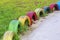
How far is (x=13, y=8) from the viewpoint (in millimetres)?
7777

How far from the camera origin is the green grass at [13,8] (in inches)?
241

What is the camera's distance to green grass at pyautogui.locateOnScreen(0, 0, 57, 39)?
6126 millimetres

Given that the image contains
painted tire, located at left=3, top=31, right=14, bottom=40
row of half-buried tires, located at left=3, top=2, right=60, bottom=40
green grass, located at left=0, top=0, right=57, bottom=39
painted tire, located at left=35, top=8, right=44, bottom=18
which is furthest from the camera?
painted tire, located at left=35, top=8, right=44, bottom=18

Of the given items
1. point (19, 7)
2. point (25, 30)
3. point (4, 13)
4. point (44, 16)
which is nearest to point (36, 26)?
point (25, 30)

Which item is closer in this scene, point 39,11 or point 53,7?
point 39,11

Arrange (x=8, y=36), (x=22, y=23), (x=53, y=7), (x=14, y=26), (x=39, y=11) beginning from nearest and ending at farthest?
(x=8, y=36) → (x=14, y=26) → (x=22, y=23) → (x=39, y=11) → (x=53, y=7)

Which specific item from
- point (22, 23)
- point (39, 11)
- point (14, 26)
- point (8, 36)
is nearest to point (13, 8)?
point (39, 11)

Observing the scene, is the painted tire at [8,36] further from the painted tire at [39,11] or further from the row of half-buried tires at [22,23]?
the painted tire at [39,11]

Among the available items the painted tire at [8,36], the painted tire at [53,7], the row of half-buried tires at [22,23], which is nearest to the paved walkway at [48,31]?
the row of half-buried tires at [22,23]

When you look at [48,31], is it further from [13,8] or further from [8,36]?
[13,8]

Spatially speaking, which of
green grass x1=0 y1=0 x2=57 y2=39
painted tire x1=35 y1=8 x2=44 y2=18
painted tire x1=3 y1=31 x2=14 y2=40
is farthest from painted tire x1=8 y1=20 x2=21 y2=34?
painted tire x1=35 y1=8 x2=44 y2=18

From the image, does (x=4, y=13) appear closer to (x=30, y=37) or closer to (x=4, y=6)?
(x=4, y=6)

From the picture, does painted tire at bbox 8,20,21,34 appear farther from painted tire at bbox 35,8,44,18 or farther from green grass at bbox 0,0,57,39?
painted tire at bbox 35,8,44,18

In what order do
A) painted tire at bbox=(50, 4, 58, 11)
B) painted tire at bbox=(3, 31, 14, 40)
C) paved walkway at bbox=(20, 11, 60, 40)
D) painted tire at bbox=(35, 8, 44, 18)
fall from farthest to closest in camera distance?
painted tire at bbox=(50, 4, 58, 11) < painted tire at bbox=(35, 8, 44, 18) < paved walkway at bbox=(20, 11, 60, 40) < painted tire at bbox=(3, 31, 14, 40)
